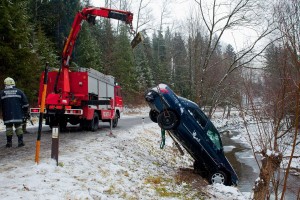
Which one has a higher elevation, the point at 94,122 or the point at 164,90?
the point at 164,90

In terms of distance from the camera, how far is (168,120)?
9.73m

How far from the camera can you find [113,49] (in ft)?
149

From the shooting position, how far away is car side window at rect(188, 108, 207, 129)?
9984mm

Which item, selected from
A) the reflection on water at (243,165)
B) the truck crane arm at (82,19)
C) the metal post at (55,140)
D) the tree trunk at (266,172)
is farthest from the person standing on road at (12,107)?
the reflection on water at (243,165)

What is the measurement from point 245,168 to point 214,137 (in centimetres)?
756

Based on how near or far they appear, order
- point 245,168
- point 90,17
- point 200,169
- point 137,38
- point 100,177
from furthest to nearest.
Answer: point 245,168 → point 90,17 → point 137,38 → point 200,169 → point 100,177

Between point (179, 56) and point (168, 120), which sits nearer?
point (168, 120)

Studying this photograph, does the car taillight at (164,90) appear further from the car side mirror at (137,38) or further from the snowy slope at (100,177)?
the car side mirror at (137,38)

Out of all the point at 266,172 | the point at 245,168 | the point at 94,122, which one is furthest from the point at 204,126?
the point at 245,168

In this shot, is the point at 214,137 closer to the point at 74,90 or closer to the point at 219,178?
the point at 219,178

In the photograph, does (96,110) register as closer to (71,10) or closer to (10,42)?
(10,42)

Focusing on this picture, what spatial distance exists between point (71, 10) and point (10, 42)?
16903 millimetres

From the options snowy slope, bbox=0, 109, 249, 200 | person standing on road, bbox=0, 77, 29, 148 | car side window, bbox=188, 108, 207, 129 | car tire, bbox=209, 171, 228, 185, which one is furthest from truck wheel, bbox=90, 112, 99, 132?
car tire, bbox=209, 171, 228, 185

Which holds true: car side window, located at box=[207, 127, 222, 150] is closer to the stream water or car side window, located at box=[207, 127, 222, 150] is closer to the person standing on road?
the stream water
